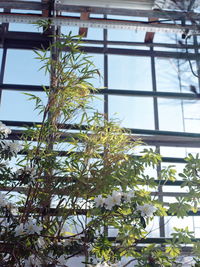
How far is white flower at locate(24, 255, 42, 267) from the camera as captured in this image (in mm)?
1675

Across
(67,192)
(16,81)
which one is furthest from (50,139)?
(16,81)

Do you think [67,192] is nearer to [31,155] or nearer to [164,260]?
[31,155]

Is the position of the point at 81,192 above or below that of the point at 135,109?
below

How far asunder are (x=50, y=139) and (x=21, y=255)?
0.71 m

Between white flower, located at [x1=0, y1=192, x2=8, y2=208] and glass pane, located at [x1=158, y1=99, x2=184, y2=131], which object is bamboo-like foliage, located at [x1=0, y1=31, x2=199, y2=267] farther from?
glass pane, located at [x1=158, y1=99, x2=184, y2=131]

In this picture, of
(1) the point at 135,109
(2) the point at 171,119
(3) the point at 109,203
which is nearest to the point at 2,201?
(3) the point at 109,203

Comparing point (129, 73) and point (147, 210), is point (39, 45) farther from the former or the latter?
point (147, 210)

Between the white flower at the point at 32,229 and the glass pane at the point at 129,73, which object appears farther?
the glass pane at the point at 129,73

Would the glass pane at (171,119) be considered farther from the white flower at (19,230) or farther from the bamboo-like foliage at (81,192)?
the white flower at (19,230)

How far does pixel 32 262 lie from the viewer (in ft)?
5.59

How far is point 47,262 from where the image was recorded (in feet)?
5.96

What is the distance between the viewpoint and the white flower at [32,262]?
167cm

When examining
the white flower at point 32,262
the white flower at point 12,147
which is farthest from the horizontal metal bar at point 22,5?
the white flower at point 32,262

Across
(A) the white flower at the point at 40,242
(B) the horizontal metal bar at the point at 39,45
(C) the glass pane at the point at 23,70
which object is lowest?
(A) the white flower at the point at 40,242
